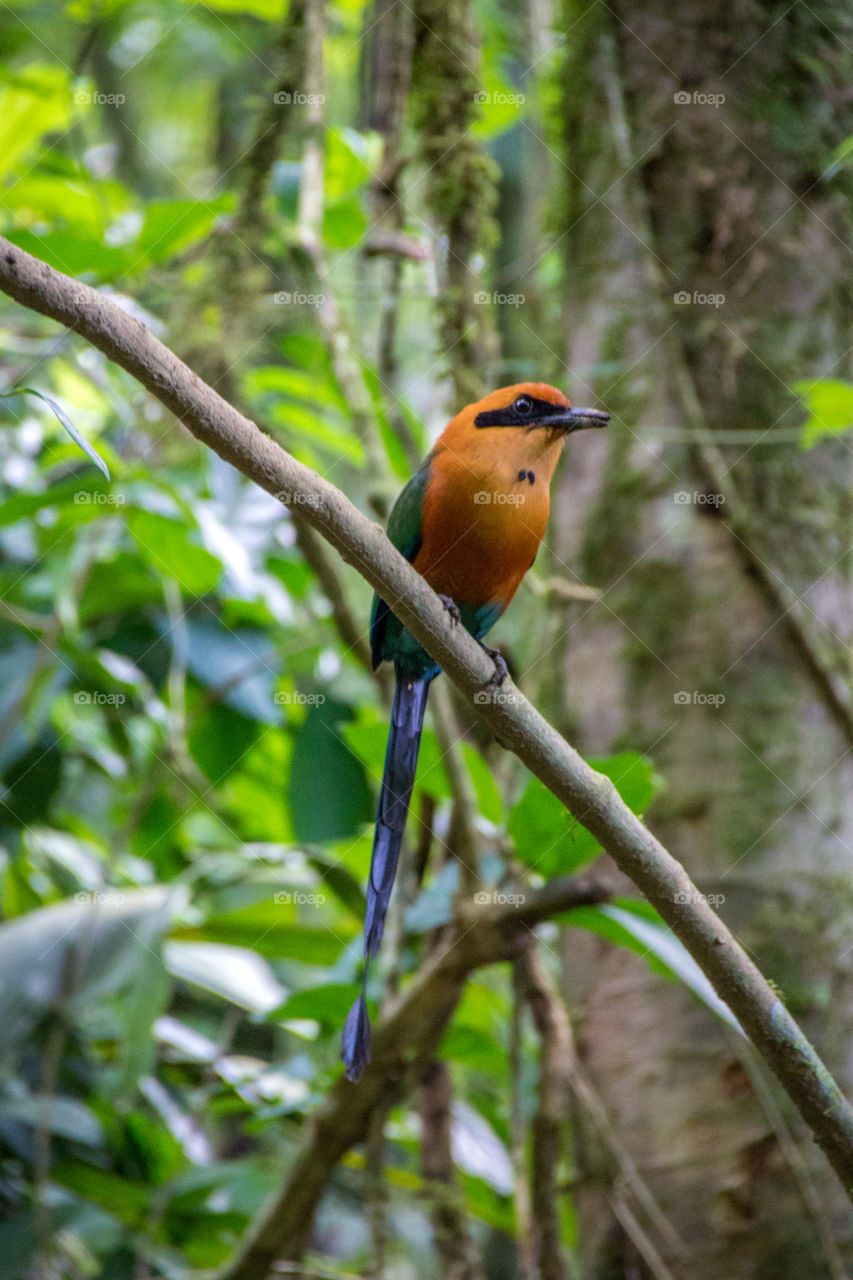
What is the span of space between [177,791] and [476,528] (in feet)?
4.90

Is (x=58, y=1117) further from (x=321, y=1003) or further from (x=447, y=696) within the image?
(x=447, y=696)

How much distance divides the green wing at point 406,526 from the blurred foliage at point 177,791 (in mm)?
230

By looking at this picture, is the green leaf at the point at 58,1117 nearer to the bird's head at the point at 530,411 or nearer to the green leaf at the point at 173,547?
the green leaf at the point at 173,547

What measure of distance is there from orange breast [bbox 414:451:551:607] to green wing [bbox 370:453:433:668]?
0.08ft

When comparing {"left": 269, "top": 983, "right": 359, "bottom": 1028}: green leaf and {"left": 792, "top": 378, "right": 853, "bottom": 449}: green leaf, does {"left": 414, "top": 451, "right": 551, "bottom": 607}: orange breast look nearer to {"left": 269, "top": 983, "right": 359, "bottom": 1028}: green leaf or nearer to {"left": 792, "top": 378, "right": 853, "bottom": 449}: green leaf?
{"left": 792, "top": 378, "right": 853, "bottom": 449}: green leaf

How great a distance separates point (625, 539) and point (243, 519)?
114cm

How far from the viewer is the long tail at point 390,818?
1.71 m

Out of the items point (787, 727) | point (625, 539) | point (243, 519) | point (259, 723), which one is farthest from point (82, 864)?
point (787, 727)

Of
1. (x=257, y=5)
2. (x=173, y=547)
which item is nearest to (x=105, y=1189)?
(x=173, y=547)

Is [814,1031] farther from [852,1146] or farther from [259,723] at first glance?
[259,723]

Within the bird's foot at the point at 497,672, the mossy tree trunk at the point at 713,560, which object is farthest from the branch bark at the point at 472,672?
the mossy tree trunk at the point at 713,560

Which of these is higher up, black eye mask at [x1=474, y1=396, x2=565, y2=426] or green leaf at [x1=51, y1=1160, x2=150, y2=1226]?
black eye mask at [x1=474, y1=396, x2=565, y2=426]

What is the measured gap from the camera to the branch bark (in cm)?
116

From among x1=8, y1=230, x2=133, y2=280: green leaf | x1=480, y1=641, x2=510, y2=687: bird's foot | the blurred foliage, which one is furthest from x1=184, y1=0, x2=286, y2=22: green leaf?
x1=480, y1=641, x2=510, y2=687: bird's foot
